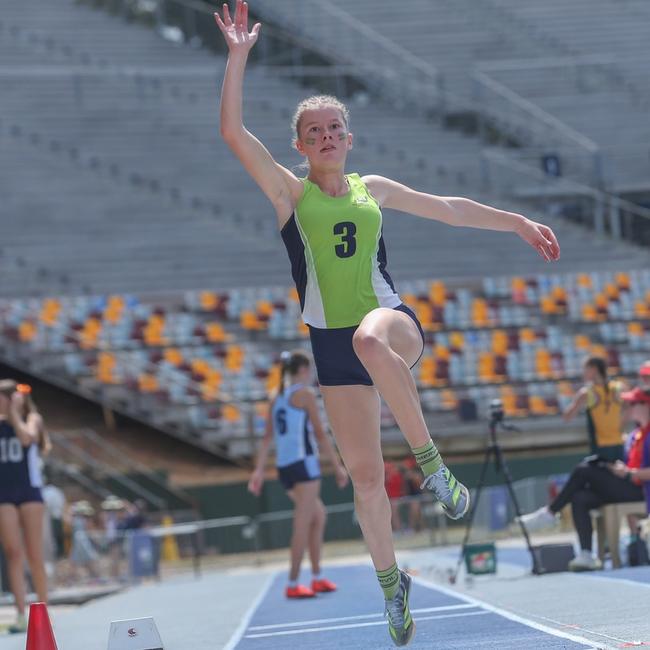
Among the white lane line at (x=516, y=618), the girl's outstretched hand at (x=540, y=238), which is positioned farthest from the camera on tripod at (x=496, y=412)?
the girl's outstretched hand at (x=540, y=238)

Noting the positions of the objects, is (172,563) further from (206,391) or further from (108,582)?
(206,391)

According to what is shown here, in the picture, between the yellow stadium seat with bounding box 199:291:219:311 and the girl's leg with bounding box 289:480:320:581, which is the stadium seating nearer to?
the yellow stadium seat with bounding box 199:291:219:311

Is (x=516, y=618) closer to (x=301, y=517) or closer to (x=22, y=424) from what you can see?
(x=301, y=517)

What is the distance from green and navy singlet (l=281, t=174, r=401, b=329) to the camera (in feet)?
18.9

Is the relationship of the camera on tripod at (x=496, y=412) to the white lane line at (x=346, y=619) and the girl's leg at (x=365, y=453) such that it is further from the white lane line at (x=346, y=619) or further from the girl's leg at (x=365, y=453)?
the girl's leg at (x=365, y=453)

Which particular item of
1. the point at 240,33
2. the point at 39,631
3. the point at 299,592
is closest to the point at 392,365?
the point at 240,33

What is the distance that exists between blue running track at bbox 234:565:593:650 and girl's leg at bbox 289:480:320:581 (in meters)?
0.32

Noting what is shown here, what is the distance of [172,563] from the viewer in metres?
18.4

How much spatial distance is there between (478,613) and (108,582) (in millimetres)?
10986

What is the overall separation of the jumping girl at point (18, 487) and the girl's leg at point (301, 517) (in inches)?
75.5

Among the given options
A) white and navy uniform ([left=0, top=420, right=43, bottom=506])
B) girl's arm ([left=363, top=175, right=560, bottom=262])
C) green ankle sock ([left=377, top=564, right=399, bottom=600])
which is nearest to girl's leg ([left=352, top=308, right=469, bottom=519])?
green ankle sock ([left=377, top=564, right=399, bottom=600])

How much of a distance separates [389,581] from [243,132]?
6.25ft

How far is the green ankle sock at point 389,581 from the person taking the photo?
18.5 feet

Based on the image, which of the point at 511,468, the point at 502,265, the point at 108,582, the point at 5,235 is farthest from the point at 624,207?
the point at 108,582
